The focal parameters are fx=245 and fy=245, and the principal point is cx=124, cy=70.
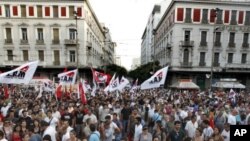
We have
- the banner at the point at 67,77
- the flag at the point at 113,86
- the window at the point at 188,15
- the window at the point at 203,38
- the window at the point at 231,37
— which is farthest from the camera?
the window at the point at 231,37

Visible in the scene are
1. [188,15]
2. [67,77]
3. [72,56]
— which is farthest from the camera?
[72,56]

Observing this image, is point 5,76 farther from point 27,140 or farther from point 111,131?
point 111,131

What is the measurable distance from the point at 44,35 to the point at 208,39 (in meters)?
26.3

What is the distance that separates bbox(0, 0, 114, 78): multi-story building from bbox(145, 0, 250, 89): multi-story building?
1517 cm

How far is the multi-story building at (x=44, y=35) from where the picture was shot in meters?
39.1

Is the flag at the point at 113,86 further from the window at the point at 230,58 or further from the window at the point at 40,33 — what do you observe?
the window at the point at 230,58

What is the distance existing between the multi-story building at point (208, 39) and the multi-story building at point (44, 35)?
49.8ft

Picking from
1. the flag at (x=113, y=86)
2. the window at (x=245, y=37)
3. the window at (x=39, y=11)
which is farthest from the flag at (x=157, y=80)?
the window at (x=245, y=37)

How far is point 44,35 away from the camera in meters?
39.8

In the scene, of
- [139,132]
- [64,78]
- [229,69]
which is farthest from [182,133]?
[229,69]

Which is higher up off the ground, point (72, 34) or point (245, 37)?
point (72, 34)

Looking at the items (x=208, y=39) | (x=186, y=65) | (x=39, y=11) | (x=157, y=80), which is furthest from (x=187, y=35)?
(x=157, y=80)

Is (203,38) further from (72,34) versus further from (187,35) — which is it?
(72,34)

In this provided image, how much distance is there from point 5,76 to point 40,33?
32.3 m
